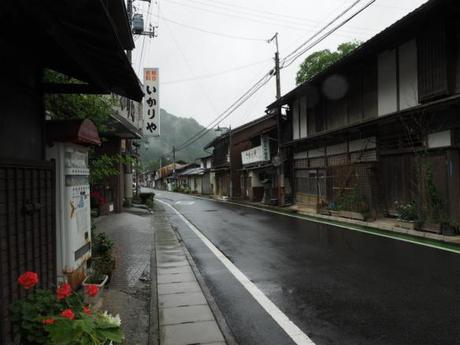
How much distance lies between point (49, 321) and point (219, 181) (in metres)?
53.3

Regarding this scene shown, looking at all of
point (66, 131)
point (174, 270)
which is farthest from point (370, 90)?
point (66, 131)

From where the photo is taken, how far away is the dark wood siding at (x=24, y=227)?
3.60 metres

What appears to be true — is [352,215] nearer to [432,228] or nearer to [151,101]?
[432,228]

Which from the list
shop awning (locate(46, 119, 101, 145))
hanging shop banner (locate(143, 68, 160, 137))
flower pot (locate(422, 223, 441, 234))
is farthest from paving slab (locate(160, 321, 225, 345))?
hanging shop banner (locate(143, 68, 160, 137))

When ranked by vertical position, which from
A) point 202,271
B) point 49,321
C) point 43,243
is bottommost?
point 202,271

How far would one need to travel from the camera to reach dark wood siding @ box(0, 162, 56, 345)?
3604mm

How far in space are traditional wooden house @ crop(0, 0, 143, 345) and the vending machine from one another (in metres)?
0.28

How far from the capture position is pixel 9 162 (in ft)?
12.5

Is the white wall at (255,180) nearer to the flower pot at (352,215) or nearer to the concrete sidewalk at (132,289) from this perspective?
the flower pot at (352,215)

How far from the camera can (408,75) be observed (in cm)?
1517

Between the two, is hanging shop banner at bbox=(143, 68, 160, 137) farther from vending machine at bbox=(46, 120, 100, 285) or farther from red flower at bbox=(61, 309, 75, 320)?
red flower at bbox=(61, 309, 75, 320)

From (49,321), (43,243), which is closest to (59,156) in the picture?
(43,243)

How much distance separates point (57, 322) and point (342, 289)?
17.3ft

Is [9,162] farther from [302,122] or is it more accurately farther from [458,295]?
[302,122]
